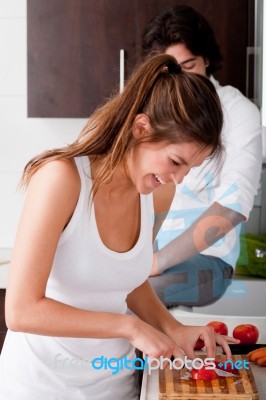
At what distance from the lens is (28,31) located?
2.71 metres

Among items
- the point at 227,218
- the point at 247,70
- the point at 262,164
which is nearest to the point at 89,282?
the point at 227,218

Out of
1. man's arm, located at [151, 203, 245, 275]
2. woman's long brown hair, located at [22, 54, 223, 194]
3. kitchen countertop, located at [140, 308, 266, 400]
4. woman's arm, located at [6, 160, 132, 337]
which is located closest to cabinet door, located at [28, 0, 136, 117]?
man's arm, located at [151, 203, 245, 275]

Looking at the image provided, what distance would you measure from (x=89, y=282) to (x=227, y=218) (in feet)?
2.74

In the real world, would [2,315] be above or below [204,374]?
below

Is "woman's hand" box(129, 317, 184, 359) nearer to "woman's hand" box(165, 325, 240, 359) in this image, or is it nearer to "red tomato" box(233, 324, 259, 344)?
"woman's hand" box(165, 325, 240, 359)

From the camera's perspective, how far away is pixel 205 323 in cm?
193

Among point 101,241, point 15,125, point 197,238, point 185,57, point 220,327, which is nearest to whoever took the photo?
point 101,241

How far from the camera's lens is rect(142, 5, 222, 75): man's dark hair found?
227 cm

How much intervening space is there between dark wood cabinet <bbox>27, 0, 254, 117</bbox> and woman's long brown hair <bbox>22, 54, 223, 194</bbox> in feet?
4.27

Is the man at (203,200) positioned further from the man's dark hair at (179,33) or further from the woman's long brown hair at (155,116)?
the woman's long brown hair at (155,116)

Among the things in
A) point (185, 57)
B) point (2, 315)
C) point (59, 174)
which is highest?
point (185, 57)

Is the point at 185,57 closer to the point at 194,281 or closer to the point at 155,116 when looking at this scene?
the point at 194,281

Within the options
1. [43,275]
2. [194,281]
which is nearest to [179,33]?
[194,281]

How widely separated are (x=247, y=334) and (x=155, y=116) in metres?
0.56
